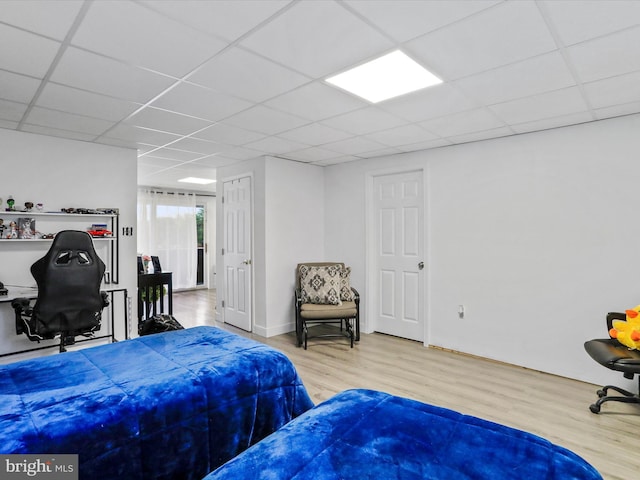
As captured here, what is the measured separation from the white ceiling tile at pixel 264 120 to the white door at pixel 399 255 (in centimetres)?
184

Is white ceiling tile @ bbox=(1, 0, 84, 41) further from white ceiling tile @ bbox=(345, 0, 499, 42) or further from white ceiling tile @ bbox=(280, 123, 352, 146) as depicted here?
white ceiling tile @ bbox=(280, 123, 352, 146)

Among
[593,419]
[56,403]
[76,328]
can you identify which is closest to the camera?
[56,403]

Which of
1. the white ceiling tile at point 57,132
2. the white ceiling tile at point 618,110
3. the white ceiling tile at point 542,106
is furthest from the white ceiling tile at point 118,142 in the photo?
the white ceiling tile at point 618,110

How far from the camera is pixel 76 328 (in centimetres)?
304

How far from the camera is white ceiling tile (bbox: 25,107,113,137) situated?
306 centimetres

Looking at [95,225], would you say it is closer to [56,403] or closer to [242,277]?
[242,277]

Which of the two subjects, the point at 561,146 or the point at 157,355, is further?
the point at 561,146

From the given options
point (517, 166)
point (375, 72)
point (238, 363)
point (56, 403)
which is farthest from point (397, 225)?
point (56, 403)

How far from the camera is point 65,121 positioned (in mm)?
3268

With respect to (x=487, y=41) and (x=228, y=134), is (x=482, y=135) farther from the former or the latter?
(x=228, y=134)

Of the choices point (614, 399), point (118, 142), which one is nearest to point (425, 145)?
point (614, 399)

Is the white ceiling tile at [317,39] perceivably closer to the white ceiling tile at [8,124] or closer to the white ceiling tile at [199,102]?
the white ceiling tile at [199,102]

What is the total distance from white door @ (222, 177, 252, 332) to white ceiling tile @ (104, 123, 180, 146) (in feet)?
4.43

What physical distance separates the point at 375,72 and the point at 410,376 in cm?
266
